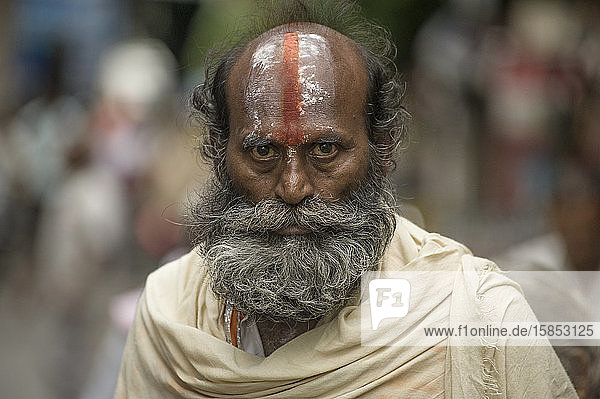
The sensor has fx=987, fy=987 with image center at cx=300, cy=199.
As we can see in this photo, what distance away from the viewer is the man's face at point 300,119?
6.90 feet

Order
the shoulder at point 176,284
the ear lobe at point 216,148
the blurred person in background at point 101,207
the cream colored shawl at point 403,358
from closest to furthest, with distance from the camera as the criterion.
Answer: the cream colored shawl at point 403,358, the ear lobe at point 216,148, the shoulder at point 176,284, the blurred person in background at point 101,207

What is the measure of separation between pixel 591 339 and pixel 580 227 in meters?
0.44

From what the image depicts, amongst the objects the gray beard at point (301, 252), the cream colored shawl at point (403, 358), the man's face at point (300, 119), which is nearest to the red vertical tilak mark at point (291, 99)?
the man's face at point (300, 119)

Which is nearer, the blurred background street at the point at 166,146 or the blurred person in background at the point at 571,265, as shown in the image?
the blurred person in background at the point at 571,265

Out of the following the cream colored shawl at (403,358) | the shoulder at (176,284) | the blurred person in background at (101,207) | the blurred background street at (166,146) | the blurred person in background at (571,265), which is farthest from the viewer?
the blurred person in background at (101,207)

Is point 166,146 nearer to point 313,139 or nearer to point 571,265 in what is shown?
point 313,139

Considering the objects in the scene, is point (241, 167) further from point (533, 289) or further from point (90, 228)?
point (90, 228)

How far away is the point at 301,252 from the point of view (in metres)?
2.13

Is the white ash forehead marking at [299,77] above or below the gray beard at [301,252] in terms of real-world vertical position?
above

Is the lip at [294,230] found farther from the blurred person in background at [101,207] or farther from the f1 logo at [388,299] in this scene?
the blurred person in background at [101,207]

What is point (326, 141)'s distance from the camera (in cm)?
211

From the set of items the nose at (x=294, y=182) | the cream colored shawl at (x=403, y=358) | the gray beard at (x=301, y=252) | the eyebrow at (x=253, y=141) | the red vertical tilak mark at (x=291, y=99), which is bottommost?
the cream colored shawl at (x=403, y=358)

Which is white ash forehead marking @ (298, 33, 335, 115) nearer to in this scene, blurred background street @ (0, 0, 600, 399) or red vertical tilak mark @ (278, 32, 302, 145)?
red vertical tilak mark @ (278, 32, 302, 145)

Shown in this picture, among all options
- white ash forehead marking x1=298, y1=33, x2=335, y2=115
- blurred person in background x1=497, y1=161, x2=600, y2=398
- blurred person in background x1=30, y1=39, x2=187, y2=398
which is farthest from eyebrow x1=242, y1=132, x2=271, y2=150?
blurred person in background x1=30, y1=39, x2=187, y2=398
